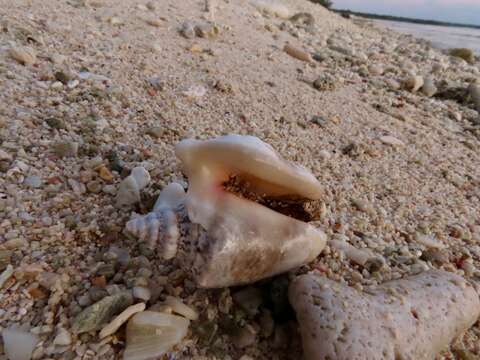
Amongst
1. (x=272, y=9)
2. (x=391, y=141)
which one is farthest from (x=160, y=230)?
(x=272, y=9)

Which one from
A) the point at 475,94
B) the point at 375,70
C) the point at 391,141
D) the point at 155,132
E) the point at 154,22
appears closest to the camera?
the point at 155,132

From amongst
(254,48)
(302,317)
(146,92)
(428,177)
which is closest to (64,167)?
(146,92)

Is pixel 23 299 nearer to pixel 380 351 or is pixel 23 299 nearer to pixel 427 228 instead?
pixel 380 351

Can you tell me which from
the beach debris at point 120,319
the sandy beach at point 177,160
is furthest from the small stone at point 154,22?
the beach debris at point 120,319

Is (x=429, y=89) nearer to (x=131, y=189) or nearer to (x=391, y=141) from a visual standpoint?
(x=391, y=141)

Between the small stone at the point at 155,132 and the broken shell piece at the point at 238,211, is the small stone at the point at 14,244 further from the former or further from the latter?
the small stone at the point at 155,132

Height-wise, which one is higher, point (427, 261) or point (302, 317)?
point (302, 317)

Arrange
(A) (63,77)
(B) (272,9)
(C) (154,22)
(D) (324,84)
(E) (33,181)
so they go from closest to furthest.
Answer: (E) (33,181) < (A) (63,77) < (D) (324,84) < (C) (154,22) < (B) (272,9)
